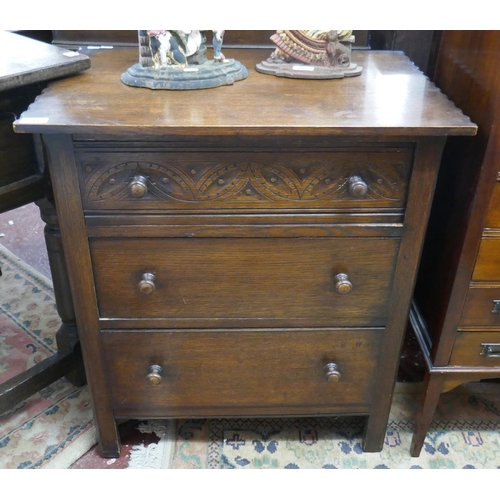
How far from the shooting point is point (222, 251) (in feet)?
3.34

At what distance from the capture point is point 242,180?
94cm

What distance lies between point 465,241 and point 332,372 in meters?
0.39

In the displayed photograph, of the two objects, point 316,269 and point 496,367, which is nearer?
point 316,269

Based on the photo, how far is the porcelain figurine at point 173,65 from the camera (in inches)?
40.1

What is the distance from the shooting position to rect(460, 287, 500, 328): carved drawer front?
1072 millimetres

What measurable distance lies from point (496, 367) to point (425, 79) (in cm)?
65

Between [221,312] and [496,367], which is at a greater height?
[221,312]

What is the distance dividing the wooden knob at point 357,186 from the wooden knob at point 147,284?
0.42 m

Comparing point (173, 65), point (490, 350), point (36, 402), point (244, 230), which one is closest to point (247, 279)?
point (244, 230)
